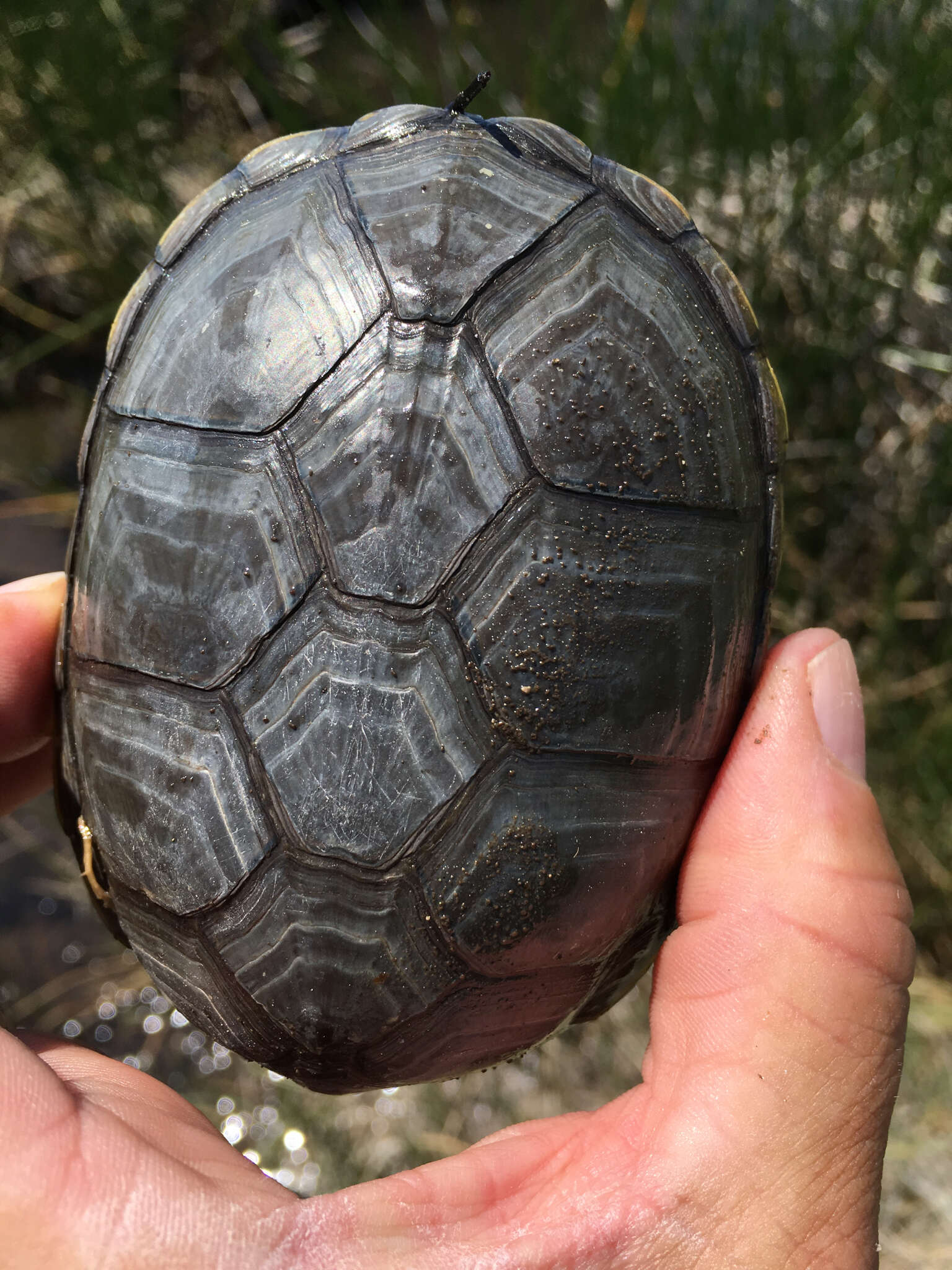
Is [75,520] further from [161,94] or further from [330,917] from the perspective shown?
[161,94]

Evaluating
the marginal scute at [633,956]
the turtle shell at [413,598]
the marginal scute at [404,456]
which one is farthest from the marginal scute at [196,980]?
the marginal scute at [404,456]

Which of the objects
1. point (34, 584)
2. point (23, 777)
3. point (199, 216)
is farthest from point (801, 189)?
point (23, 777)

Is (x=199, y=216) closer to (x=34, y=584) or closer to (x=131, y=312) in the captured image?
(x=131, y=312)

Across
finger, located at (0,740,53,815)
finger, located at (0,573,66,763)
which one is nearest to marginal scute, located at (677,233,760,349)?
finger, located at (0,573,66,763)

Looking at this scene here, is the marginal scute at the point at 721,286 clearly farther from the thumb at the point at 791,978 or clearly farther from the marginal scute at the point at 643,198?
the thumb at the point at 791,978

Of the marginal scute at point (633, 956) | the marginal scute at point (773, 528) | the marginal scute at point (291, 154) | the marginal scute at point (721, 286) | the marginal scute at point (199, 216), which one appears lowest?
the marginal scute at point (633, 956)

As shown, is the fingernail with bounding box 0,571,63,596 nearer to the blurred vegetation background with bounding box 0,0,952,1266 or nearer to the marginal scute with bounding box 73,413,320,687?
the marginal scute with bounding box 73,413,320,687
